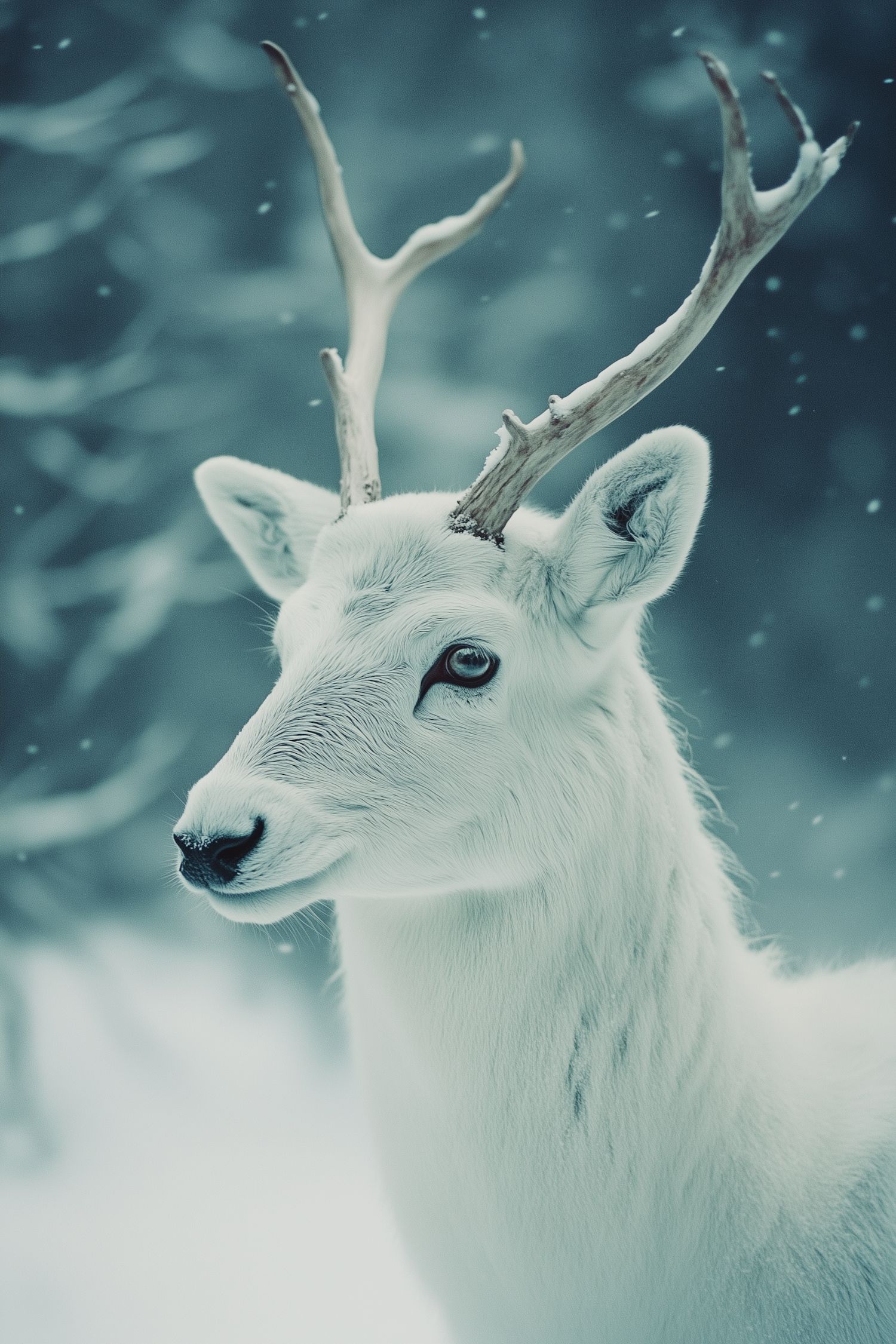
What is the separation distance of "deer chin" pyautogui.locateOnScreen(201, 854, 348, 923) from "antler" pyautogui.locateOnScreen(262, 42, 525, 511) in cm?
29

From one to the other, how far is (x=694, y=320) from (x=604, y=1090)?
1.64 feet

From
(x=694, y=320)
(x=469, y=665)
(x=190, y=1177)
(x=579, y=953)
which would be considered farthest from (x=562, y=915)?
(x=190, y=1177)

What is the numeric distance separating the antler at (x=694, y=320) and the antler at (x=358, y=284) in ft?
0.52

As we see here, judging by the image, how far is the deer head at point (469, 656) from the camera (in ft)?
1.97

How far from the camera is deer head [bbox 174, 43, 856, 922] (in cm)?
60

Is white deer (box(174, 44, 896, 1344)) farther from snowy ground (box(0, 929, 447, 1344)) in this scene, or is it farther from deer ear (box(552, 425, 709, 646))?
snowy ground (box(0, 929, 447, 1344))

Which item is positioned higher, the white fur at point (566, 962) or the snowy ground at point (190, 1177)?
the white fur at point (566, 962)

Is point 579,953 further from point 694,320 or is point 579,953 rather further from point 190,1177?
point 190,1177

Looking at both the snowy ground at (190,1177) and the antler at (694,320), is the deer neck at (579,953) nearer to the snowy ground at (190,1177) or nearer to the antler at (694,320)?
the antler at (694,320)

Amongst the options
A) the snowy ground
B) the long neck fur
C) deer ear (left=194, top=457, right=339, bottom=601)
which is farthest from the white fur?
the snowy ground

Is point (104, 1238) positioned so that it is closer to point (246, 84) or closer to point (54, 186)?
point (54, 186)

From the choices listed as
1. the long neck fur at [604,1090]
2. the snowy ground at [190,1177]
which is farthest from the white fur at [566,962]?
the snowy ground at [190,1177]

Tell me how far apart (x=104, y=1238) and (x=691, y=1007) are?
877 mm

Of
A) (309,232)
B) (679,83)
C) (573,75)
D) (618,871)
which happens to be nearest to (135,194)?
(309,232)
